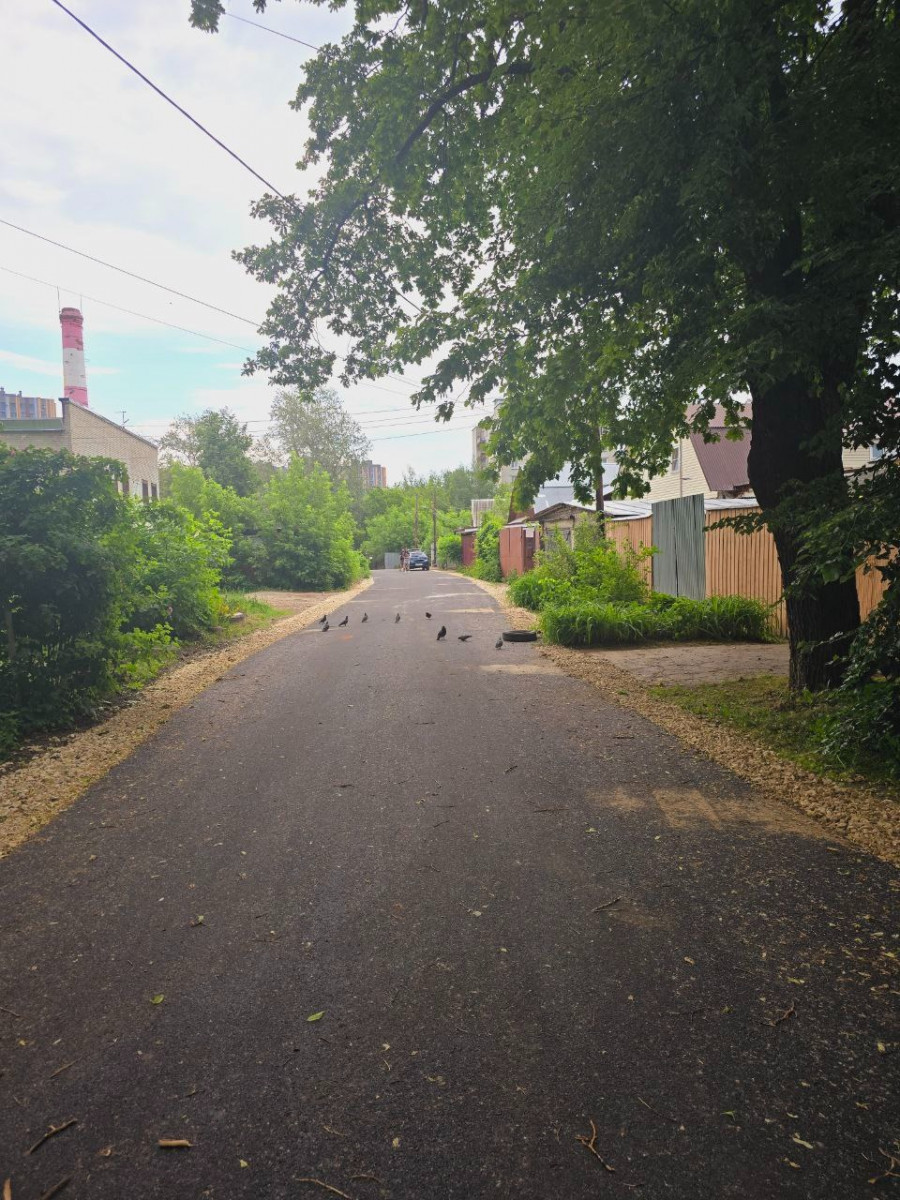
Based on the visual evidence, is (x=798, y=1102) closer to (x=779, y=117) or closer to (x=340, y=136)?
(x=779, y=117)

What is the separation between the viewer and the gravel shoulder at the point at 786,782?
4.33 metres

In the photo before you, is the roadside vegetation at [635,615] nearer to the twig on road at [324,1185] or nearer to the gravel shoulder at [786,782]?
the gravel shoulder at [786,782]

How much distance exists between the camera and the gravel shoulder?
14.2ft

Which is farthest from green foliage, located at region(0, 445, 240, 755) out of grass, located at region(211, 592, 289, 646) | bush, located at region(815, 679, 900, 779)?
bush, located at region(815, 679, 900, 779)

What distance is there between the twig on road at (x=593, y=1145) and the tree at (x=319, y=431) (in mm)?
56312

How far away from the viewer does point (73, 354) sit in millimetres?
26203

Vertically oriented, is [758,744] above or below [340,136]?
below

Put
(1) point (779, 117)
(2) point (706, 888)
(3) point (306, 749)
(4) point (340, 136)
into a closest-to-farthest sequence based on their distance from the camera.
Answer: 1. (2) point (706, 888)
2. (1) point (779, 117)
3. (3) point (306, 749)
4. (4) point (340, 136)

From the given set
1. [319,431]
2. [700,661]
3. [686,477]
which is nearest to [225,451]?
[319,431]

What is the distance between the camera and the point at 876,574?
364 inches

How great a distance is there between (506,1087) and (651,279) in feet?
20.1

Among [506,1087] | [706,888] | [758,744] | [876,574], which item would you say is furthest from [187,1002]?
[876,574]

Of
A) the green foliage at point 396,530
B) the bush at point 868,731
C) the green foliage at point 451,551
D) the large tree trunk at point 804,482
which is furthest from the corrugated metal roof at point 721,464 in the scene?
the green foliage at point 396,530

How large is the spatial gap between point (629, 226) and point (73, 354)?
84.5ft
